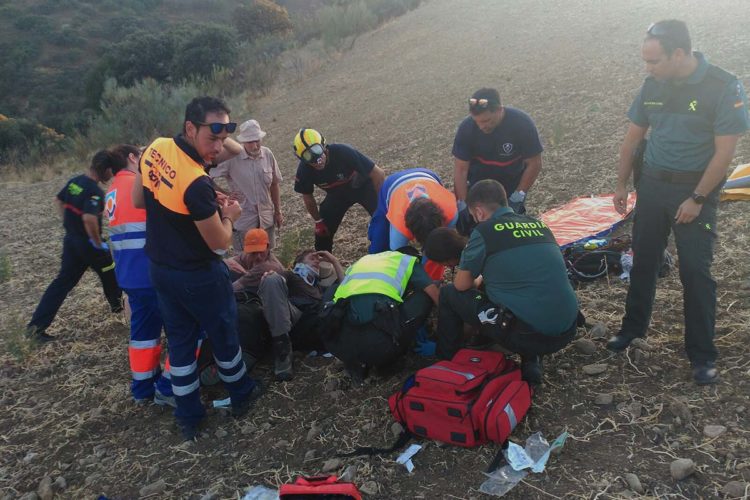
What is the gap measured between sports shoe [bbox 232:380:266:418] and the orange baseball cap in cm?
105

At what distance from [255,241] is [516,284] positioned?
82.7 inches

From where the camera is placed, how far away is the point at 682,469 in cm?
261

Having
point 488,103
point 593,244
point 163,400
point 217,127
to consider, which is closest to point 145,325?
point 163,400

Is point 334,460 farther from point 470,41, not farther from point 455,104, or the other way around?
point 470,41

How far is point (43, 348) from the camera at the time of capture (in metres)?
5.11

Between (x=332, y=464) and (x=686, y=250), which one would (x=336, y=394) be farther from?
(x=686, y=250)

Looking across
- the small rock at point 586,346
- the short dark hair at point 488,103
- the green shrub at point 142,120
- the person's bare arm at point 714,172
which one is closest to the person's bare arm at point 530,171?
the short dark hair at point 488,103

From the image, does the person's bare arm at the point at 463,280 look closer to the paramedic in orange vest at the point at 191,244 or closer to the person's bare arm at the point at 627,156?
the person's bare arm at the point at 627,156

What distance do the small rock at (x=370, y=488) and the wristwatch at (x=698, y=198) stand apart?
2259mm

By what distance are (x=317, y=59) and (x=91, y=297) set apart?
14105 mm

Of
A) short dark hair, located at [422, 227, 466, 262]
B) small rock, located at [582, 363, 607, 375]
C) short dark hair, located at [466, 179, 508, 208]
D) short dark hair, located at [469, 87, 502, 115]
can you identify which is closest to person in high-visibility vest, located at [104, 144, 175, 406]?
short dark hair, located at [422, 227, 466, 262]

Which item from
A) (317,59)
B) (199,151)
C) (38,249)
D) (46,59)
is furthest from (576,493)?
(46,59)

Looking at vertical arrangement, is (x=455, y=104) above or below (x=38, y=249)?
above

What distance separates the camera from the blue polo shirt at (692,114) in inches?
116
